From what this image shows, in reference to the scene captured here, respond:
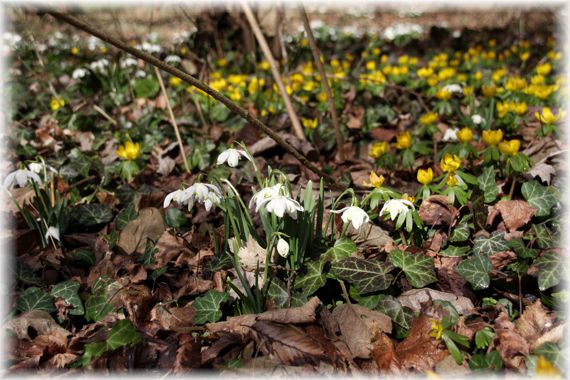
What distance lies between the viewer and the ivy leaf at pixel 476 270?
1810 millimetres

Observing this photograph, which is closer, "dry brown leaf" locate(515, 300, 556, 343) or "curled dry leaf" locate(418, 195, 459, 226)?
"dry brown leaf" locate(515, 300, 556, 343)

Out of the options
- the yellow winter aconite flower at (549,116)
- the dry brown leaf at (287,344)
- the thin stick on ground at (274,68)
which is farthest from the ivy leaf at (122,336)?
the yellow winter aconite flower at (549,116)

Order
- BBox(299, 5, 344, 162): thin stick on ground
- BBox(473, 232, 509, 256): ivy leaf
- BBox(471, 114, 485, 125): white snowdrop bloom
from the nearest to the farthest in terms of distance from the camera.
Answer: BBox(473, 232, 509, 256): ivy leaf < BBox(299, 5, 344, 162): thin stick on ground < BBox(471, 114, 485, 125): white snowdrop bloom

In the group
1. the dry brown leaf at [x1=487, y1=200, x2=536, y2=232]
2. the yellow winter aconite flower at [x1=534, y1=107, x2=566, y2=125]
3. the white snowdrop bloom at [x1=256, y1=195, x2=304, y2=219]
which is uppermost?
the yellow winter aconite flower at [x1=534, y1=107, x2=566, y2=125]

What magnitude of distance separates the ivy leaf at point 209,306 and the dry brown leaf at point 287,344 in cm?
20

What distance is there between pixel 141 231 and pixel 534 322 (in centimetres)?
158

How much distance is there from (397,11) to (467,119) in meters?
11.1

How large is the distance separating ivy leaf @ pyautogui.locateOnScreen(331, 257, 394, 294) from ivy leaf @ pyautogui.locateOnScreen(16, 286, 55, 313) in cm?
103

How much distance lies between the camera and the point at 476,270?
6.02 feet

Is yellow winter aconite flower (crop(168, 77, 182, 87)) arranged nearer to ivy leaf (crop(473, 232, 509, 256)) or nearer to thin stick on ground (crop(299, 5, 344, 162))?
thin stick on ground (crop(299, 5, 344, 162))

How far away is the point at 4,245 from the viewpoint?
2330 millimetres

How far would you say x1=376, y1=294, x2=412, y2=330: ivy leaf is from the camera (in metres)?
1.69

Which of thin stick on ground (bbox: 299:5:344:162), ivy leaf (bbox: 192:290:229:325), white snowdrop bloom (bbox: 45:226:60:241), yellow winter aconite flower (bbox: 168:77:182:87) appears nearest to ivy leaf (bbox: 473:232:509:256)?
ivy leaf (bbox: 192:290:229:325)

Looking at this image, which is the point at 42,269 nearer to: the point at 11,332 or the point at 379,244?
the point at 11,332
